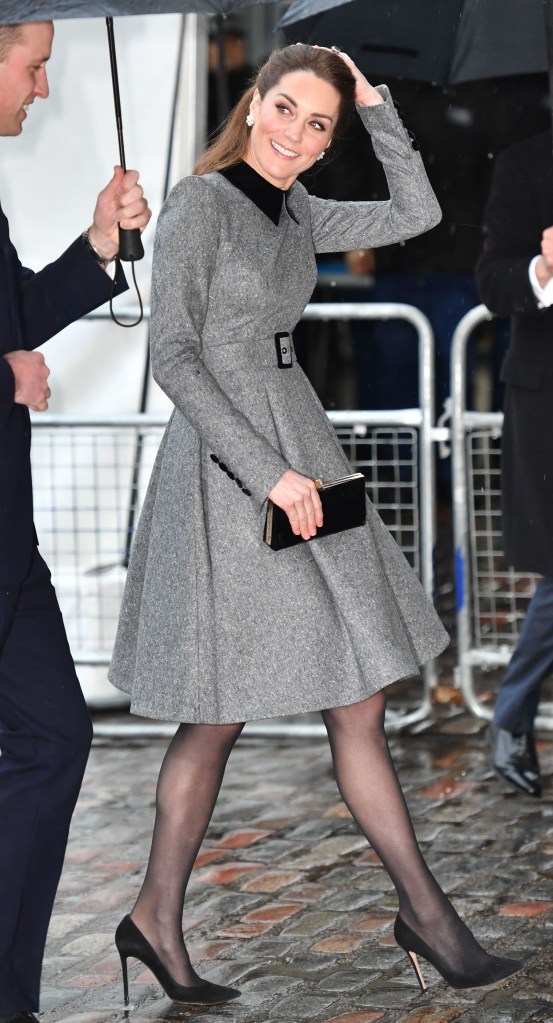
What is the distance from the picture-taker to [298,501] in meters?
2.98

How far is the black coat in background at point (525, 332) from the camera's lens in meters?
4.45

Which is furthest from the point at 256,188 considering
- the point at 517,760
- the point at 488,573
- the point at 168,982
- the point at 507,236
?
the point at 488,573

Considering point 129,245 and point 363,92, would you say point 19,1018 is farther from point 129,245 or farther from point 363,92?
point 363,92

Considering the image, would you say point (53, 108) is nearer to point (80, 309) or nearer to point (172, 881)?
point (80, 309)

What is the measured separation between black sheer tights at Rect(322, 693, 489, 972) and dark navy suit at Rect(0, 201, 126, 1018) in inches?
21.4

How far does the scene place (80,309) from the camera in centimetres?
310

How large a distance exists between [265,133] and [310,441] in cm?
62

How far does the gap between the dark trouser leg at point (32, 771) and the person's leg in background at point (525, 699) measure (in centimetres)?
187

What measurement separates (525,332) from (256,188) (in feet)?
5.09

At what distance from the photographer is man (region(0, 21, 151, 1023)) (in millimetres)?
2941

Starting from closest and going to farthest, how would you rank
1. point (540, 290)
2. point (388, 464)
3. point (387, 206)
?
point (387, 206), point (540, 290), point (388, 464)

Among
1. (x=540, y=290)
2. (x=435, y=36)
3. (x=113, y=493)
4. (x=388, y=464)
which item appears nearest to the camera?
(x=435, y=36)

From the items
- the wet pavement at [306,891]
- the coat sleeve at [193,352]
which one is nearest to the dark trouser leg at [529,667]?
the wet pavement at [306,891]

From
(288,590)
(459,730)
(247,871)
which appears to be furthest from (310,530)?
(459,730)
